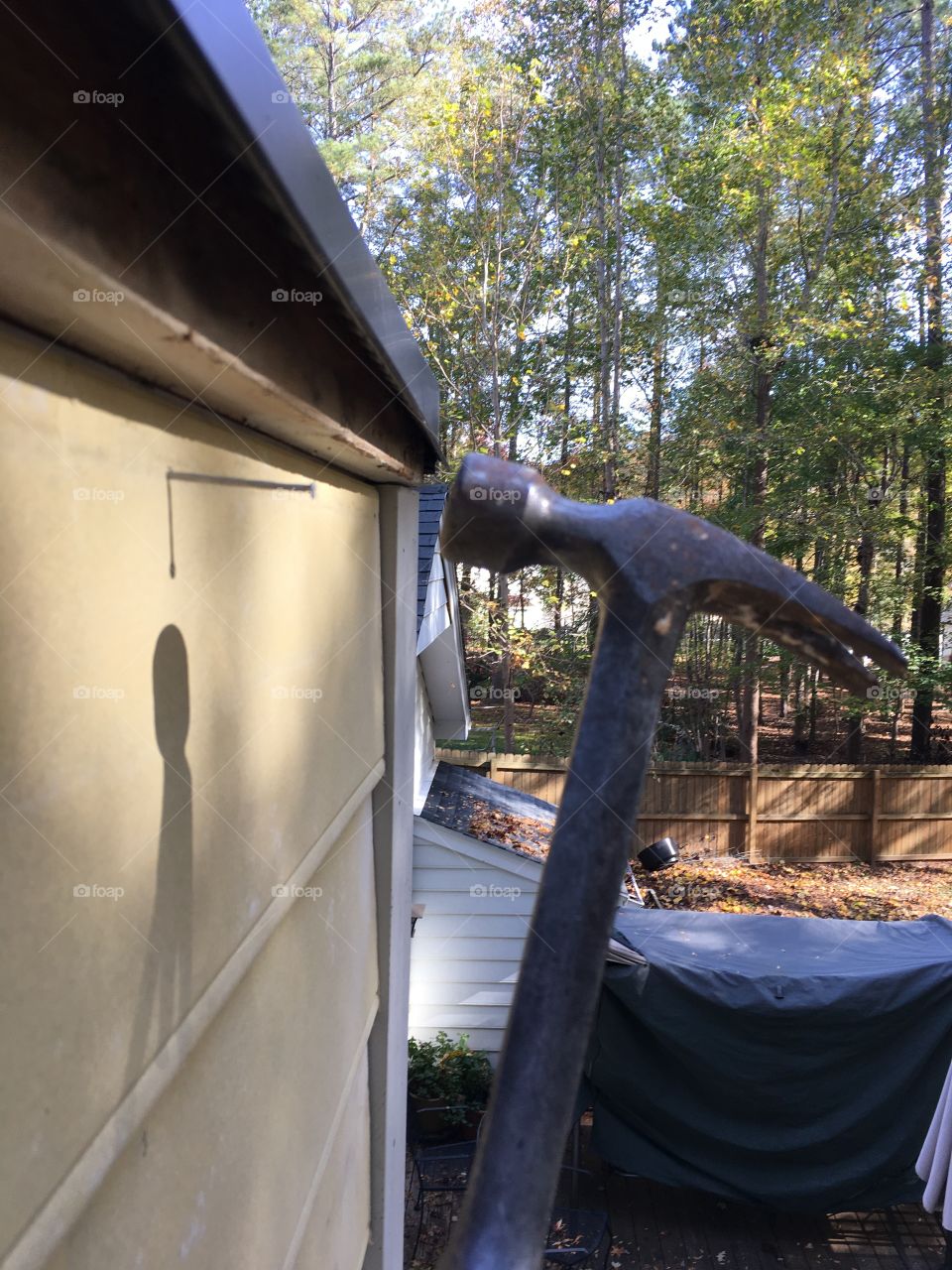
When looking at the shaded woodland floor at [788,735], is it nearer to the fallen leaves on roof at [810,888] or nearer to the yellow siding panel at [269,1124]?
the fallen leaves on roof at [810,888]

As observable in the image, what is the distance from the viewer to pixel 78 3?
49cm

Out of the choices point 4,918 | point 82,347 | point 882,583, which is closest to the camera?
point 4,918

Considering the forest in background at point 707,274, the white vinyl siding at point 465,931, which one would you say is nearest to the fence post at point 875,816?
the forest in background at point 707,274

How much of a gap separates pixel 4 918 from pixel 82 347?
0.49 metres

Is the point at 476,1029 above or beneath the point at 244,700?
beneath

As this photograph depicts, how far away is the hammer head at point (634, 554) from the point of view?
0.84m

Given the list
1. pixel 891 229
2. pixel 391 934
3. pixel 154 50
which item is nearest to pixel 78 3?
pixel 154 50

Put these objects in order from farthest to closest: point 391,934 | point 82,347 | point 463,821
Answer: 1. point 463,821
2. point 391,934
3. point 82,347

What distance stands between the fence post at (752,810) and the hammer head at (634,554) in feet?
47.3

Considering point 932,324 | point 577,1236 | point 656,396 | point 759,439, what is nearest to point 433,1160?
point 577,1236

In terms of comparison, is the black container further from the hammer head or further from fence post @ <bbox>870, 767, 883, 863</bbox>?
the hammer head

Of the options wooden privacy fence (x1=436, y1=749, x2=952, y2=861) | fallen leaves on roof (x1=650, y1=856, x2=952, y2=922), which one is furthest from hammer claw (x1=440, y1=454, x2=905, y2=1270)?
wooden privacy fence (x1=436, y1=749, x2=952, y2=861)

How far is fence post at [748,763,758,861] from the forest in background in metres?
1.34

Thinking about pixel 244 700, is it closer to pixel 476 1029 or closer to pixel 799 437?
pixel 476 1029
